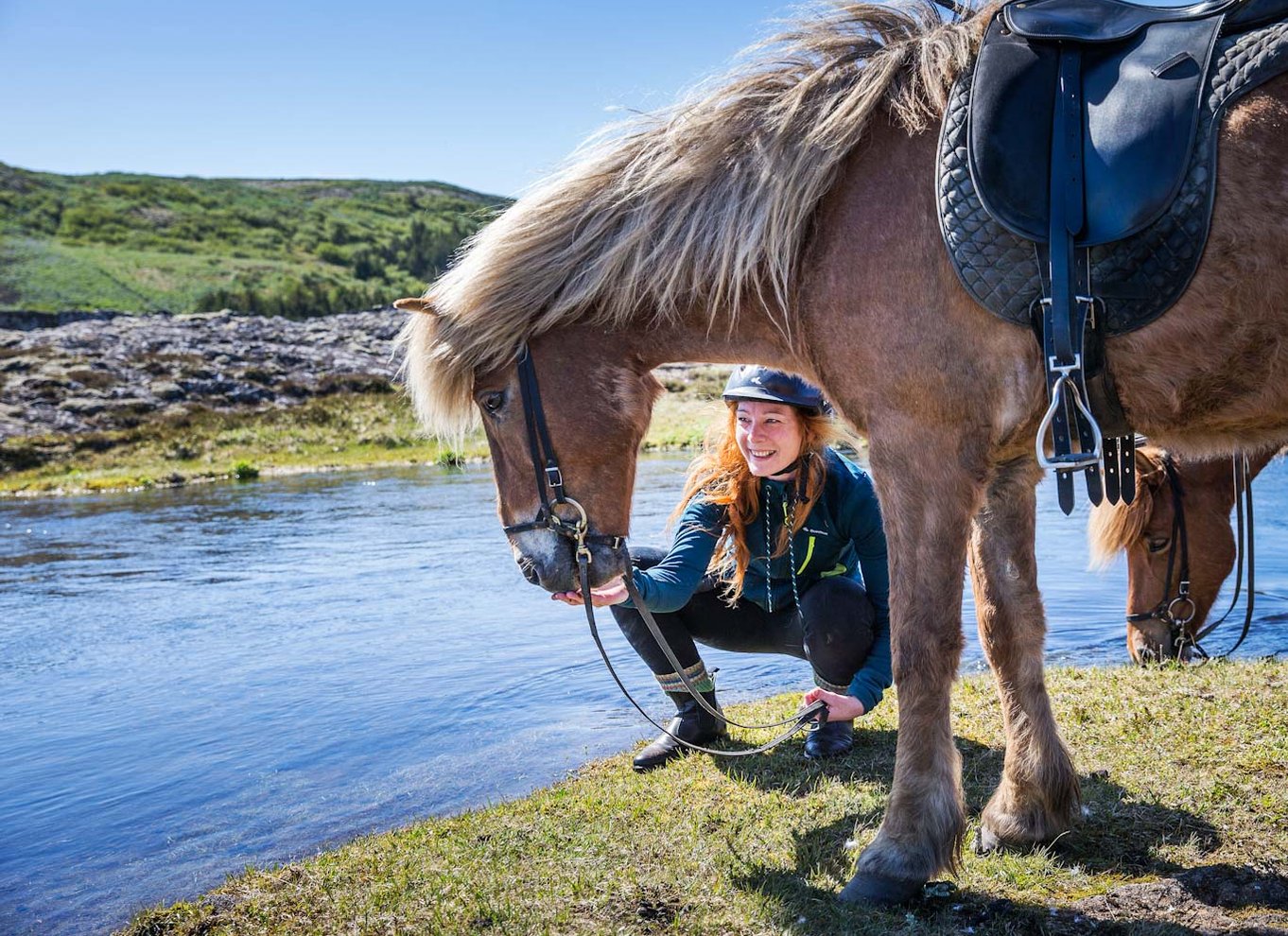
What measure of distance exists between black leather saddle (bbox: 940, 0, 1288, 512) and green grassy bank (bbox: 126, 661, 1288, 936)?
1.34m

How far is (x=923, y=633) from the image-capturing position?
268 centimetres

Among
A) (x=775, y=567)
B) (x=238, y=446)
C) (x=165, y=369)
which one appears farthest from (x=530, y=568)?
(x=165, y=369)

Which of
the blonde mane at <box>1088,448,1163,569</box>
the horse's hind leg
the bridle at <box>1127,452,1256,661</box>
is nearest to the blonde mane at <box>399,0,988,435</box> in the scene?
the horse's hind leg

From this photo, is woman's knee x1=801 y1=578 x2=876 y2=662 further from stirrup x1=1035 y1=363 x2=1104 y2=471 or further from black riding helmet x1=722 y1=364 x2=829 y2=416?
stirrup x1=1035 y1=363 x2=1104 y2=471

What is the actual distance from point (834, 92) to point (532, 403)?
1.36m

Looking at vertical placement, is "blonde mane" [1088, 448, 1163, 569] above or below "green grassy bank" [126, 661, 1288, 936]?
above

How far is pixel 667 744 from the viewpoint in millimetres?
4664

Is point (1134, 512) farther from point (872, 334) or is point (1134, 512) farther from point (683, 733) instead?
point (872, 334)

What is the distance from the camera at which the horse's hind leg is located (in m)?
3.18

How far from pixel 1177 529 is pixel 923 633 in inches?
128

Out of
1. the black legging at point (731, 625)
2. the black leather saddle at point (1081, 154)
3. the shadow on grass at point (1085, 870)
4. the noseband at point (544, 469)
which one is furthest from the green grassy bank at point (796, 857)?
the black leather saddle at point (1081, 154)

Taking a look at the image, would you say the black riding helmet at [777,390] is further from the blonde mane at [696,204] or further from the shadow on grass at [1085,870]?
the shadow on grass at [1085,870]

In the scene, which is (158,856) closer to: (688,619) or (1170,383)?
(688,619)

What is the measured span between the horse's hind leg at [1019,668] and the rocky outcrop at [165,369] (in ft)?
99.9
